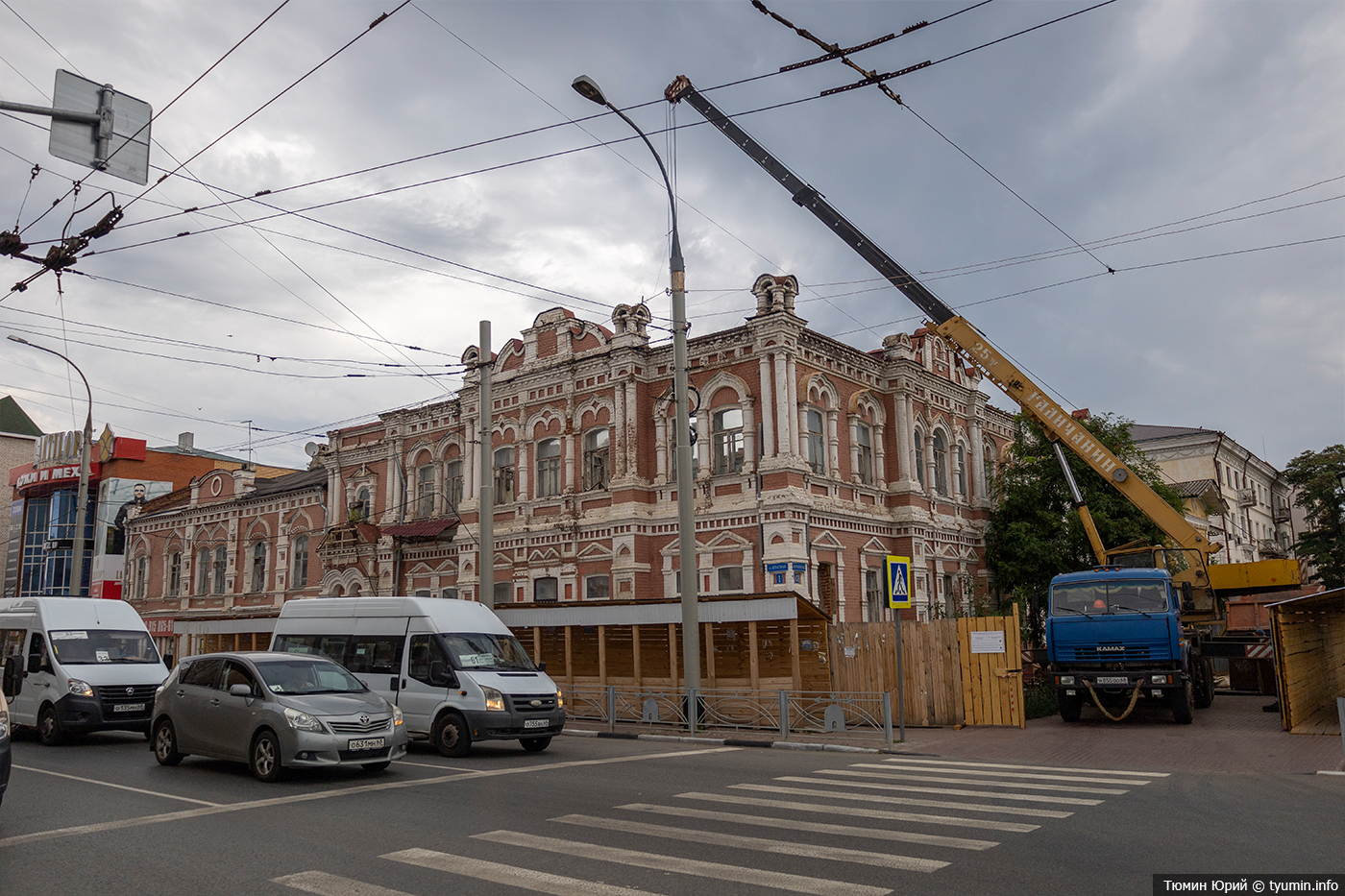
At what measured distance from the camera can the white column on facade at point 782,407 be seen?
85.7 feet

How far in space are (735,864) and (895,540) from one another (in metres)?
23.3

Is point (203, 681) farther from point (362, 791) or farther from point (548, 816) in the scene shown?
point (548, 816)

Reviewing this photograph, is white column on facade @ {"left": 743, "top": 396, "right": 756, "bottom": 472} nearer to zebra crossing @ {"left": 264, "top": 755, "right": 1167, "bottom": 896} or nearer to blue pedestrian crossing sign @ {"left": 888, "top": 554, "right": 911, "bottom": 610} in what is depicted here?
blue pedestrian crossing sign @ {"left": 888, "top": 554, "right": 911, "bottom": 610}

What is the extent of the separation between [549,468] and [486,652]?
52.3 feet

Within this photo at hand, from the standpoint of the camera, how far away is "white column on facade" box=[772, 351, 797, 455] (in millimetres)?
26120

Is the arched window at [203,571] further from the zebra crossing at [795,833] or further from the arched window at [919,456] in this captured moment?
the zebra crossing at [795,833]

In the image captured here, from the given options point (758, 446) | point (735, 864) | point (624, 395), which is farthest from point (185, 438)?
point (735, 864)

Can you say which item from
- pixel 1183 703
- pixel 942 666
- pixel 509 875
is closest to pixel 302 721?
pixel 509 875

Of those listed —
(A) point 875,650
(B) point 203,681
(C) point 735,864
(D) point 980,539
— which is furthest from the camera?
(D) point 980,539

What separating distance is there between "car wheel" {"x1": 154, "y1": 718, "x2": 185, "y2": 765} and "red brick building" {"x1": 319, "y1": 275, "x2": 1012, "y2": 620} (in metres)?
15.6

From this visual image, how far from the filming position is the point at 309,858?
762 centimetres

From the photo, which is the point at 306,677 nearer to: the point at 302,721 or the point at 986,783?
the point at 302,721

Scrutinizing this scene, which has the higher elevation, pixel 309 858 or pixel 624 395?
pixel 624 395

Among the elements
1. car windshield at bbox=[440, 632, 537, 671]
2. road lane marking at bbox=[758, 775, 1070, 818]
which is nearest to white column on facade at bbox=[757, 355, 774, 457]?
car windshield at bbox=[440, 632, 537, 671]
